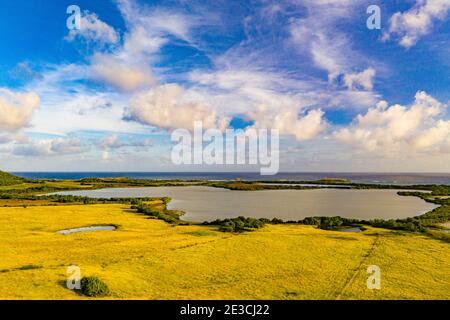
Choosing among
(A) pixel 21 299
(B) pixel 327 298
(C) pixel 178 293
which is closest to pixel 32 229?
(A) pixel 21 299

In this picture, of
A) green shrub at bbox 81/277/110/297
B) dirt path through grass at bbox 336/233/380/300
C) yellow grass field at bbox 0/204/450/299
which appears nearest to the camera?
green shrub at bbox 81/277/110/297

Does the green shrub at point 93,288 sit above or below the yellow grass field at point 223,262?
above

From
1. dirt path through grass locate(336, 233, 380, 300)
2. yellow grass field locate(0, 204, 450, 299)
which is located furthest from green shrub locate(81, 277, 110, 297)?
dirt path through grass locate(336, 233, 380, 300)

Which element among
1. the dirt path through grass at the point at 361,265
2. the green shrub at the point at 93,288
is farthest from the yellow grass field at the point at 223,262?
the green shrub at the point at 93,288

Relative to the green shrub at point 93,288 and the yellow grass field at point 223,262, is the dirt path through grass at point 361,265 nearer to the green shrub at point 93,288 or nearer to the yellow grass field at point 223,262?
the yellow grass field at point 223,262

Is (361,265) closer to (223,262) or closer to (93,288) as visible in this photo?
(223,262)

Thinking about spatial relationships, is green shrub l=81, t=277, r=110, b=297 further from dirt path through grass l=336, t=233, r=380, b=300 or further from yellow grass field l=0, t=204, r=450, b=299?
dirt path through grass l=336, t=233, r=380, b=300

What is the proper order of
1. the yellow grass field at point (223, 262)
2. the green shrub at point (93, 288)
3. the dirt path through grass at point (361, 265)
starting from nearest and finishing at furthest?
1. the green shrub at point (93, 288)
2. the yellow grass field at point (223, 262)
3. the dirt path through grass at point (361, 265)
